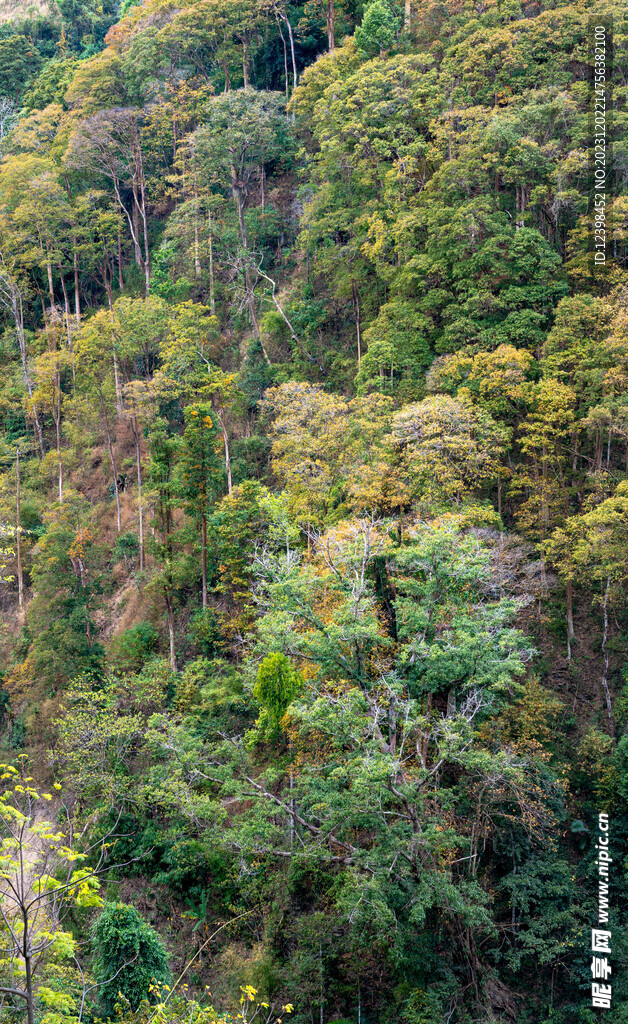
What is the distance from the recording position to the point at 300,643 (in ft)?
51.2

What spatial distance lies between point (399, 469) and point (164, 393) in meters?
11.7

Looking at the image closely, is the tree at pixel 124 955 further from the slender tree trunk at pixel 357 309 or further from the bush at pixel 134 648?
the slender tree trunk at pixel 357 309

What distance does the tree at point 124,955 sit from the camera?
1485cm

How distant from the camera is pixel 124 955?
14.9 meters

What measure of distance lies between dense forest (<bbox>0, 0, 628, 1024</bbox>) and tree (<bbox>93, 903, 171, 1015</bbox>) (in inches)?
4.1

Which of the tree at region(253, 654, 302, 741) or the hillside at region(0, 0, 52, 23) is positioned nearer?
the tree at region(253, 654, 302, 741)

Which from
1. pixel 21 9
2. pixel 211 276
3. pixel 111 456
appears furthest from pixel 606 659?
pixel 21 9

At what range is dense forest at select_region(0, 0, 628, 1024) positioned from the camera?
15.3 m

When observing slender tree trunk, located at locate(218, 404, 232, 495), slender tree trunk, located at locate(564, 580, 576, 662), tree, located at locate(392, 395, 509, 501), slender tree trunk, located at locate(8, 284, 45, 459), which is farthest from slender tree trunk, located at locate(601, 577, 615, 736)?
slender tree trunk, located at locate(8, 284, 45, 459)

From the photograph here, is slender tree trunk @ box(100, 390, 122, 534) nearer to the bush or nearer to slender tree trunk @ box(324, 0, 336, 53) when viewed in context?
the bush

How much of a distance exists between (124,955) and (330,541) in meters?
9.11

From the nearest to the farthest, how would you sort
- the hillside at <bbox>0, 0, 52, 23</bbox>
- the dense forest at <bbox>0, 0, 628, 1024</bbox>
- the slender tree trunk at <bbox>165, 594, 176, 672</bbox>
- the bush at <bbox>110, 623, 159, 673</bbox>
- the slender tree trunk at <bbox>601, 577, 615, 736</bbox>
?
the dense forest at <bbox>0, 0, 628, 1024</bbox> < the slender tree trunk at <bbox>601, 577, 615, 736</bbox> < the slender tree trunk at <bbox>165, 594, 176, 672</bbox> < the bush at <bbox>110, 623, 159, 673</bbox> < the hillside at <bbox>0, 0, 52, 23</bbox>

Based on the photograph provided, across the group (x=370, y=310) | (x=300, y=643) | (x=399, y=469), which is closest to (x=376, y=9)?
(x=370, y=310)

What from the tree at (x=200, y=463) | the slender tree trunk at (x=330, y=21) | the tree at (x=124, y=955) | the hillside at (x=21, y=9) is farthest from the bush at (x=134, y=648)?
the hillside at (x=21, y=9)
